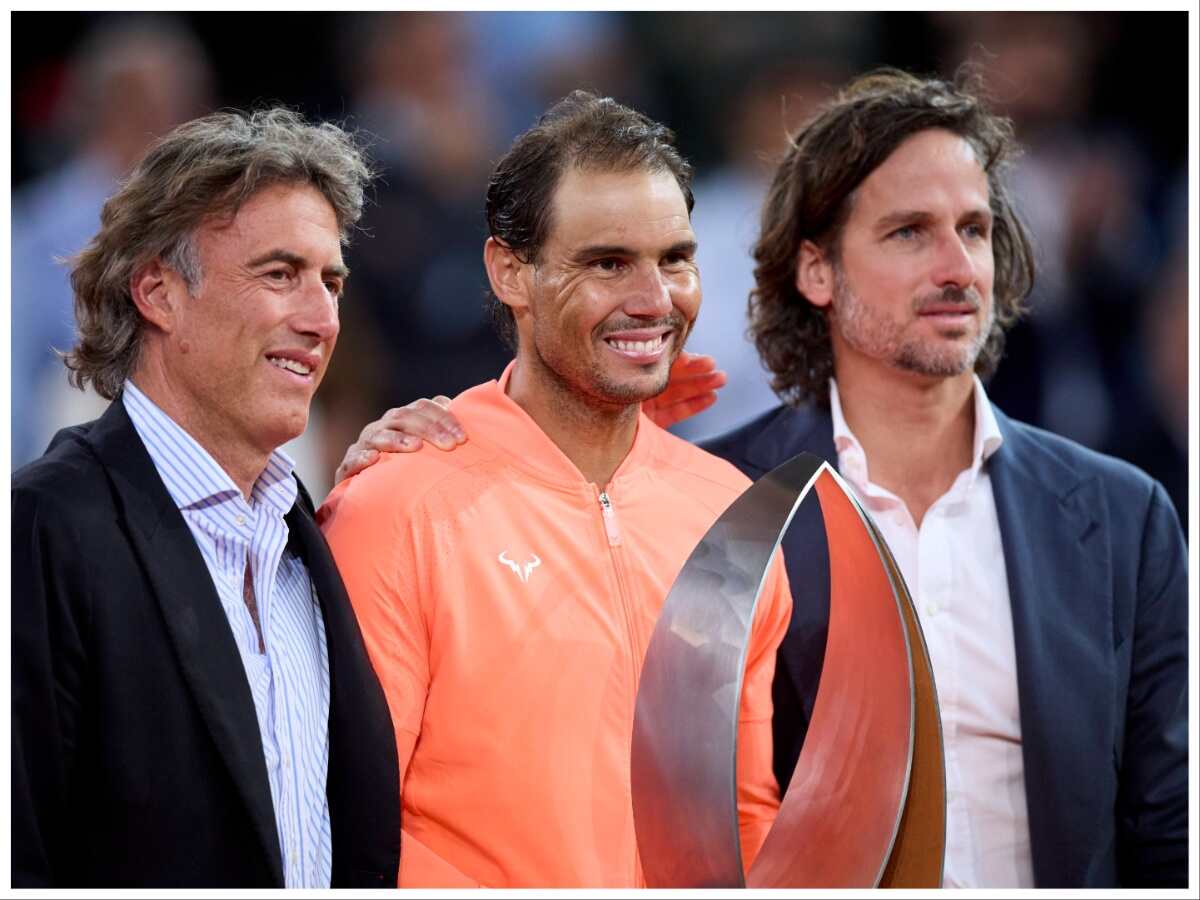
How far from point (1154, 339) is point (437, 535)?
3194 millimetres

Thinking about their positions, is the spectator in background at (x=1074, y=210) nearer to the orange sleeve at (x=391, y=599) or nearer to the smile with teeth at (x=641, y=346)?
the smile with teeth at (x=641, y=346)

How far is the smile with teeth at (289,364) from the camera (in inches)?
95.2

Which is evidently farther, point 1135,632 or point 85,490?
point 1135,632

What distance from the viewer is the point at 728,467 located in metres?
2.86

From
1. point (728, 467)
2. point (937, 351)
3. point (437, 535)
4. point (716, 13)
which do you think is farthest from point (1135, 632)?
point (716, 13)

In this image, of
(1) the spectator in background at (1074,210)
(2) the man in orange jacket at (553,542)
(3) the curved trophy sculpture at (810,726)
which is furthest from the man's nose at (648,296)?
(1) the spectator in background at (1074,210)

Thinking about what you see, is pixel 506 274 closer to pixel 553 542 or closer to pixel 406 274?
pixel 553 542

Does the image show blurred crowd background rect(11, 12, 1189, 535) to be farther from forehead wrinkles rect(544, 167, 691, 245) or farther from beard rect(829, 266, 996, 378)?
forehead wrinkles rect(544, 167, 691, 245)

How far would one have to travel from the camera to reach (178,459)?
2318 millimetres

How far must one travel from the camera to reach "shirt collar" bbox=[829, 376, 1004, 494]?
123 inches

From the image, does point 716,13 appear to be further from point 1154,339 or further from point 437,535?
point 437,535

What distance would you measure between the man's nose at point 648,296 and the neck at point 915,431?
2.60ft

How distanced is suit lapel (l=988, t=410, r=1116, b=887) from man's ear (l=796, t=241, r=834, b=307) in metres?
0.52

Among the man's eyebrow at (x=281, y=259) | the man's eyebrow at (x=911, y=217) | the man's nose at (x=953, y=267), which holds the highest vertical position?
the man's eyebrow at (x=911, y=217)
